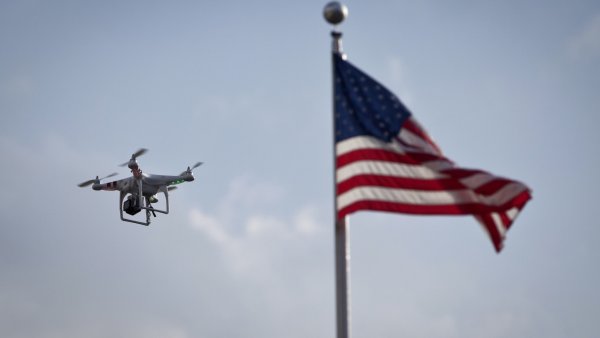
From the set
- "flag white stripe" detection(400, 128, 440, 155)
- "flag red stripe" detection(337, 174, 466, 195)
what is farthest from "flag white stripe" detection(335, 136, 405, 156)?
"flag red stripe" detection(337, 174, 466, 195)

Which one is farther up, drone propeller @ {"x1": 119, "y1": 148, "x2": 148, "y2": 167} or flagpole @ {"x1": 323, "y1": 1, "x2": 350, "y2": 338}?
drone propeller @ {"x1": 119, "y1": 148, "x2": 148, "y2": 167}

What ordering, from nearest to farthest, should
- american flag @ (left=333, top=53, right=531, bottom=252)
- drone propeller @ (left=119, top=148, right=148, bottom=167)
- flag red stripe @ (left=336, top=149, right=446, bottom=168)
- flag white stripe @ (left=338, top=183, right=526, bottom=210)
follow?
1. flag white stripe @ (left=338, top=183, right=526, bottom=210)
2. american flag @ (left=333, top=53, right=531, bottom=252)
3. flag red stripe @ (left=336, top=149, right=446, bottom=168)
4. drone propeller @ (left=119, top=148, right=148, bottom=167)

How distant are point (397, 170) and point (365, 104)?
1.27 m

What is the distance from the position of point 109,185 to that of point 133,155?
322 cm

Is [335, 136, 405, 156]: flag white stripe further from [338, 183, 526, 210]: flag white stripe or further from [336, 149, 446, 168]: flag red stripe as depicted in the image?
[338, 183, 526, 210]: flag white stripe

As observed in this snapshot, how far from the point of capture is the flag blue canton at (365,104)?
17.6 m

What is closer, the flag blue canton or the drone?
the flag blue canton

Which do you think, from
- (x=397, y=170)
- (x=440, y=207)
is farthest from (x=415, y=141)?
(x=440, y=207)

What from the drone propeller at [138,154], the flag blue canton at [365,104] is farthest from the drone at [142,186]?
the flag blue canton at [365,104]

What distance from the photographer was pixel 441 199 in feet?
56.7

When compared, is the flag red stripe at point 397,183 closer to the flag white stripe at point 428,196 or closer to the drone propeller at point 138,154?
the flag white stripe at point 428,196

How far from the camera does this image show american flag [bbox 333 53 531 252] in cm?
1700

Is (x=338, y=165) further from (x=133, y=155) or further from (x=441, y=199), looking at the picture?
(x=133, y=155)

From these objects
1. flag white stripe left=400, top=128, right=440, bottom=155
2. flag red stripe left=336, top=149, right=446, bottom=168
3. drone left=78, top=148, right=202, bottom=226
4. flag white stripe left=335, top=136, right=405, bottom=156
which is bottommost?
flag red stripe left=336, top=149, right=446, bottom=168
